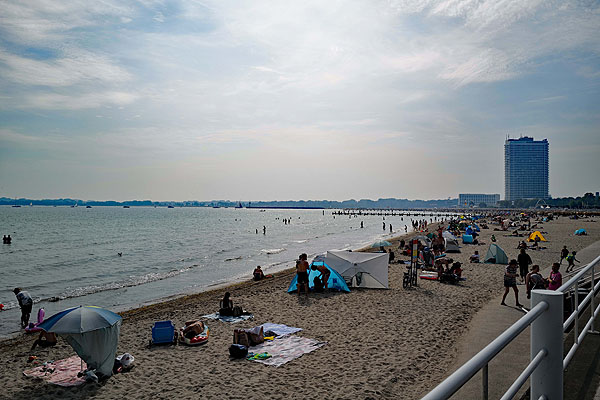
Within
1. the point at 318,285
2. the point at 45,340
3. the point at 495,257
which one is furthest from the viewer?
the point at 495,257

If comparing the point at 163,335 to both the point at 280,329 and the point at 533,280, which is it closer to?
the point at 280,329

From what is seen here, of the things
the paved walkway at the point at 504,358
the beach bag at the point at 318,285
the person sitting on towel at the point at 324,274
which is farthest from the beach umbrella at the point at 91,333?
the person sitting on towel at the point at 324,274

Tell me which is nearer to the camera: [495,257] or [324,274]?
[324,274]

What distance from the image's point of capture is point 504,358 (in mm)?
8461

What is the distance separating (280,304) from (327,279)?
8.48 ft

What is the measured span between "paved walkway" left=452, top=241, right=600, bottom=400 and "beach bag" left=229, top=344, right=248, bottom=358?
4855mm

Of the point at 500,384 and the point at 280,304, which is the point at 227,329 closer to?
the point at 280,304

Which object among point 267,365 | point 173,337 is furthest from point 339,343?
point 173,337

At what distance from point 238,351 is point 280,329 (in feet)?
7.45

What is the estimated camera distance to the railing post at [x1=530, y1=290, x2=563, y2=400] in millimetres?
2230

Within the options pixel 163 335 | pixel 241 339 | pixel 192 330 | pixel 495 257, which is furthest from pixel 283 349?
pixel 495 257

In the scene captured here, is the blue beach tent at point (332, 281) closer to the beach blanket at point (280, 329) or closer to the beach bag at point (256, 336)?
the beach blanket at point (280, 329)

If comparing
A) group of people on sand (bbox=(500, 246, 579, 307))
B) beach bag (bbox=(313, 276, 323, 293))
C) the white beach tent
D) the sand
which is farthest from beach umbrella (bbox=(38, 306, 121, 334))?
group of people on sand (bbox=(500, 246, 579, 307))

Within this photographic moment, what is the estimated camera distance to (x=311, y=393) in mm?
8406
